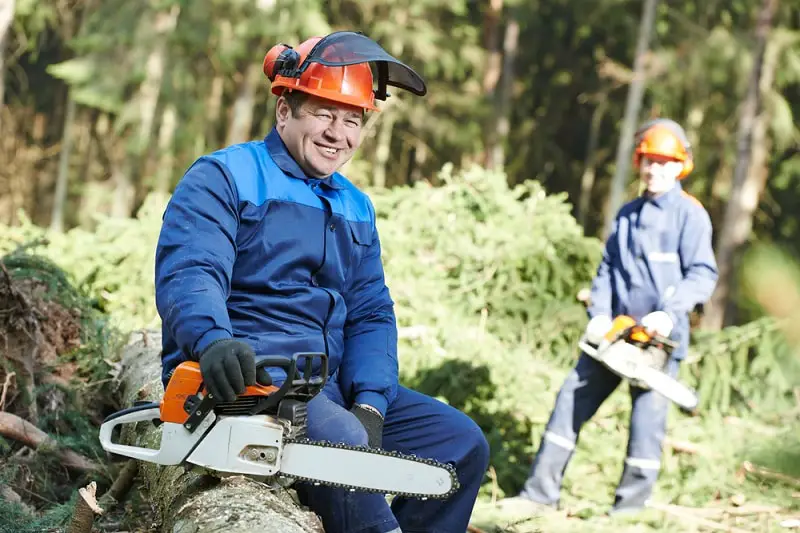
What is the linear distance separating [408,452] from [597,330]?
2.41 m

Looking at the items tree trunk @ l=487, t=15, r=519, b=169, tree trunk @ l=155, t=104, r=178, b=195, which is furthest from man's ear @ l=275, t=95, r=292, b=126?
tree trunk @ l=487, t=15, r=519, b=169

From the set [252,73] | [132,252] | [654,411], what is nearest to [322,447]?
[654,411]

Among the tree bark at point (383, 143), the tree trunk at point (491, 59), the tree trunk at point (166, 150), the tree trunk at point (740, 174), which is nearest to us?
the tree trunk at point (740, 174)

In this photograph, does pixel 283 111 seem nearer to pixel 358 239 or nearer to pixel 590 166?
pixel 358 239

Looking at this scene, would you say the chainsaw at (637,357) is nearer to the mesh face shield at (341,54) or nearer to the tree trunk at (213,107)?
the mesh face shield at (341,54)

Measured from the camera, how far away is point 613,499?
19.9ft

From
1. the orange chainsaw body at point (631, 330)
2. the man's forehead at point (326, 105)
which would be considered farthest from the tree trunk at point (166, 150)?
the man's forehead at point (326, 105)

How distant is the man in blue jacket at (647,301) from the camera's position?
5523 mm

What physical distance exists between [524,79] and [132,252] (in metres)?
20.1

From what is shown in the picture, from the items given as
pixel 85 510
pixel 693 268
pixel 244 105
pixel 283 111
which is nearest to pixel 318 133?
pixel 283 111

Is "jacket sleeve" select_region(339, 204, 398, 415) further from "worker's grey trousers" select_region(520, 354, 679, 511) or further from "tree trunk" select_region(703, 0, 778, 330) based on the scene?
"tree trunk" select_region(703, 0, 778, 330)

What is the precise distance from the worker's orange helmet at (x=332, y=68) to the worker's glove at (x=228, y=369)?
95 centimetres

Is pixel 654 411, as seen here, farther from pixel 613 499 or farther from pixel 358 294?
pixel 358 294

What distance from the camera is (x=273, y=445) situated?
8.81ft
